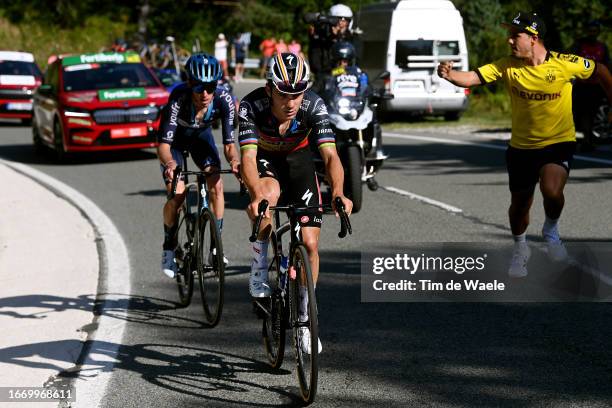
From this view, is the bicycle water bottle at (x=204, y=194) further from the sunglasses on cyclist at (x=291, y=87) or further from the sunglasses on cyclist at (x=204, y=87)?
the sunglasses on cyclist at (x=291, y=87)

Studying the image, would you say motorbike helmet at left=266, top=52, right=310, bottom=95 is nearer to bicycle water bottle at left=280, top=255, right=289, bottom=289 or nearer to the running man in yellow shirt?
bicycle water bottle at left=280, top=255, right=289, bottom=289

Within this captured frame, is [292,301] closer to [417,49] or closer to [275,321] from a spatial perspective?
[275,321]

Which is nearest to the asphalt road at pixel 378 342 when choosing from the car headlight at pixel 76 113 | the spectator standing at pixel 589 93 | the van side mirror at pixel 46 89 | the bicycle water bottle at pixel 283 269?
the bicycle water bottle at pixel 283 269

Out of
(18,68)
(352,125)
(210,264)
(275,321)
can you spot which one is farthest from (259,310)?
(18,68)

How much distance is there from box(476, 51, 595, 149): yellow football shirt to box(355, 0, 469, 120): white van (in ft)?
52.2

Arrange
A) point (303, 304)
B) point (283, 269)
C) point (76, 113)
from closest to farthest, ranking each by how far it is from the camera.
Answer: point (303, 304) → point (283, 269) → point (76, 113)

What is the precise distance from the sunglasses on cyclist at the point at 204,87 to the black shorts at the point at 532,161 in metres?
2.45

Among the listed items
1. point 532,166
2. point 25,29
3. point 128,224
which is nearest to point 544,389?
point 532,166

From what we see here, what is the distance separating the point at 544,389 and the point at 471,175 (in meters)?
9.88

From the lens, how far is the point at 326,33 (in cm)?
1556

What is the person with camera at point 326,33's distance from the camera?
15.0m

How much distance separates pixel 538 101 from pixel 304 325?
347 centimetres

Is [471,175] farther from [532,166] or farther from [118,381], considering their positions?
[118,381]

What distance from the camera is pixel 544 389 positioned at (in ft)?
Answer: 18.7
